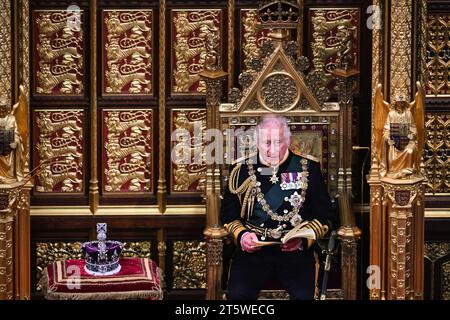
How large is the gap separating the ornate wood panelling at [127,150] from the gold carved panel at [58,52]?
15.0 inches

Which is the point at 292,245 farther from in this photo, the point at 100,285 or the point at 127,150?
the point at 127,150

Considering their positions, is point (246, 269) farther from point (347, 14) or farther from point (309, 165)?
point (347, 14)

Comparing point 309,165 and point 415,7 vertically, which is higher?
point 415,7

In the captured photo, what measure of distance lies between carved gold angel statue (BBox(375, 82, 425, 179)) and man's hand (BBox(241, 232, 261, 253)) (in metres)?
1.05

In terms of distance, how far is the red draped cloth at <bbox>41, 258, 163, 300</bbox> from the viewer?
9.23 meters

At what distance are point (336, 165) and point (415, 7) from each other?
4.22 ft

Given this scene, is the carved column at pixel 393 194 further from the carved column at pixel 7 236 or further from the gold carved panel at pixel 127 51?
the carved column at pixel 7 236

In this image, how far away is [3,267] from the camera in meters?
9.55

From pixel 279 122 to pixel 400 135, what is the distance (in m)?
0.86

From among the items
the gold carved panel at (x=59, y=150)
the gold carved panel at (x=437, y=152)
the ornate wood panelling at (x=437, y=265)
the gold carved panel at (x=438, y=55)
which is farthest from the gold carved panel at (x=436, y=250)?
the gold carved panel at (x=59, y=150)

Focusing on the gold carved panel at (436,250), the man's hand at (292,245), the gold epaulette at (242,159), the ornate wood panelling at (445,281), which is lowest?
the ornate wood panelling at (445,281)

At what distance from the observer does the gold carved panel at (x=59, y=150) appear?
10.2m

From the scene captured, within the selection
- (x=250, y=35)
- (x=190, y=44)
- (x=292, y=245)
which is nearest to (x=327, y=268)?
(x=292, y=245)

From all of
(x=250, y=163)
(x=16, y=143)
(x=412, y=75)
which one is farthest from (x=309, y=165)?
(x=16, y=143)
